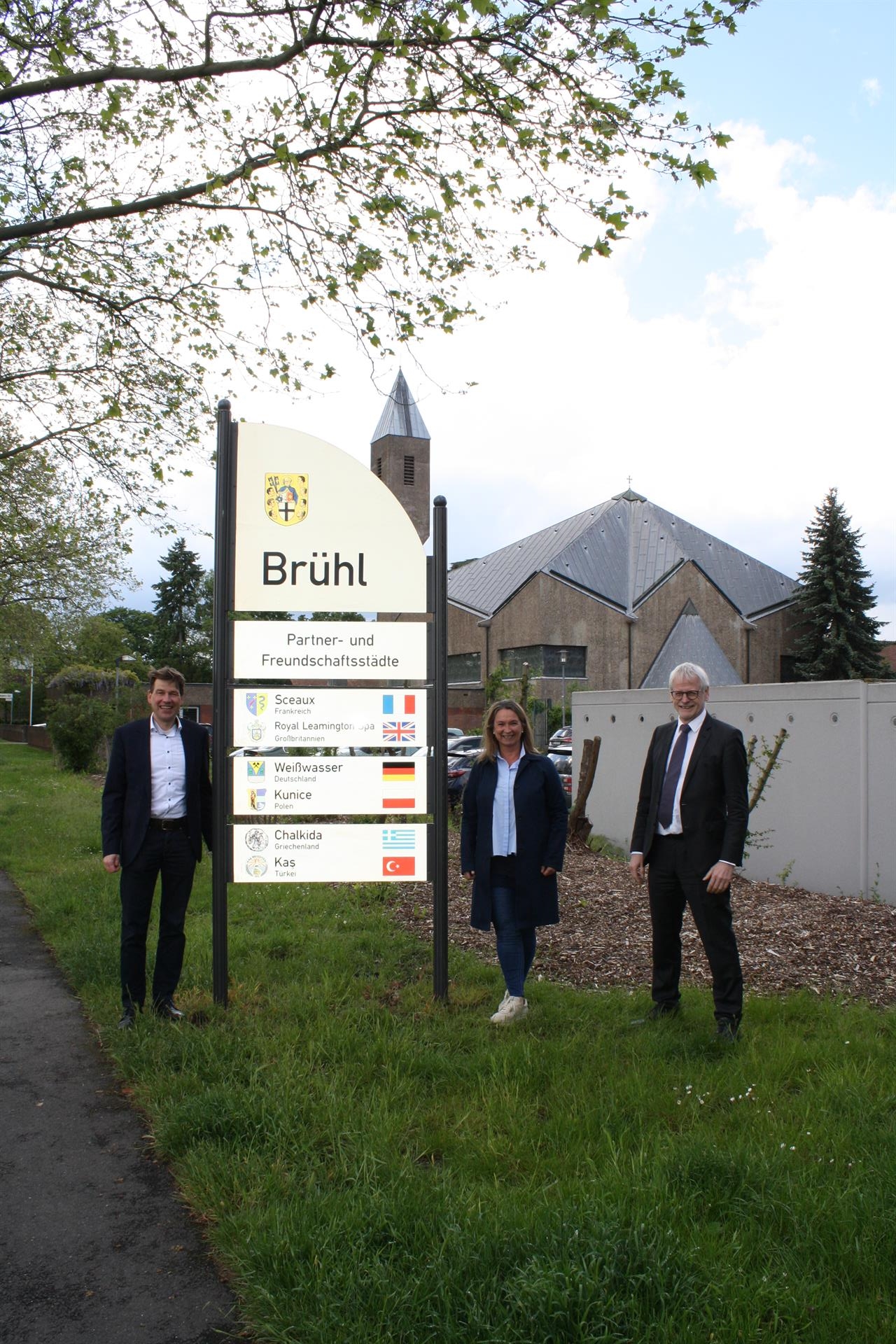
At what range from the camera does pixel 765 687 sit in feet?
32.9

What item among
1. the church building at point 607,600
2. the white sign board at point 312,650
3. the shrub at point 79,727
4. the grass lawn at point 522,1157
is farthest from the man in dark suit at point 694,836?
the church building at point 607,600

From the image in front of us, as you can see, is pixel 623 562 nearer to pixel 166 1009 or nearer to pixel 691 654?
pixel 691 654

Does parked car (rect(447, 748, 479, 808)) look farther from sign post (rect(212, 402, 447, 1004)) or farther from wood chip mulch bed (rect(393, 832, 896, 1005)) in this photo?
sign post (rect(212, 402, 447, 1004))

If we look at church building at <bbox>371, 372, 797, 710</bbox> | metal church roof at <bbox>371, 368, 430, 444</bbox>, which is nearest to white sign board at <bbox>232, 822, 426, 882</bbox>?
church building at <bbox>371, 372, 797, 710</bbox>

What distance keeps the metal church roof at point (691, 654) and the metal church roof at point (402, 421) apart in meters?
20.0

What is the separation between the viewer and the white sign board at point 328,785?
589 centimetres

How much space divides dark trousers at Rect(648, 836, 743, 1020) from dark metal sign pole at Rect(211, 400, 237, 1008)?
2322 mm

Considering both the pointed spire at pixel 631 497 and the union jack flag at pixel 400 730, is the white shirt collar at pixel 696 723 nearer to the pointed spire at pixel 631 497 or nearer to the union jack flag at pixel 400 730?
the union jack flag at pixel 400 730

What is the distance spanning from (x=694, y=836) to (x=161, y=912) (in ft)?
9.40

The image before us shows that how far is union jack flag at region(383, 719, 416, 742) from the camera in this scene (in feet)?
19.6

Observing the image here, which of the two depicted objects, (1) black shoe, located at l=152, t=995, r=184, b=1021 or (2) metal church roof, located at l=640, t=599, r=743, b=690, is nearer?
(1) black shoe, located at l=152, t=995, r=184, b=1021

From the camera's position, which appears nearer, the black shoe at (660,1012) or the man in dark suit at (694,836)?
the man in dark suit at (694,836)

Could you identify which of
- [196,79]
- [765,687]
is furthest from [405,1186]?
[196,79]

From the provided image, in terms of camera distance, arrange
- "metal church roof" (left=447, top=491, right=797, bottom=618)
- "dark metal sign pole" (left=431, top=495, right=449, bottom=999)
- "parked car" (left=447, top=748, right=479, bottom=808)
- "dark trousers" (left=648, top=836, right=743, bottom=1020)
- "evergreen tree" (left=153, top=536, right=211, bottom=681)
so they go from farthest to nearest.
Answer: "evergreen tree" (left=153, top=536, right=211, bottom=681)
"metal church roof" (left=447, top=491, right=797, bottom=618)
"parked car" (left=447, top=748, right=479, bottom=808)
"dark metal sign pole" (left=431, top=495, right=449, bottom=999)
"dark trousers" (left=648, top=836, right=743, bottom=1020)
